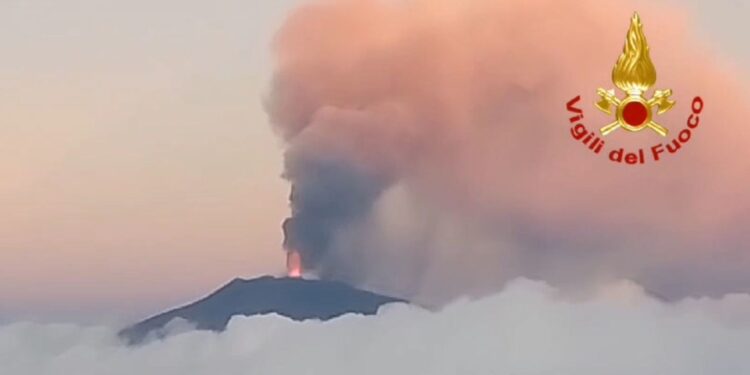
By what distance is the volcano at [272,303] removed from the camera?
274 cm

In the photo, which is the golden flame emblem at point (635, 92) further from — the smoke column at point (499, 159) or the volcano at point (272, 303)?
the volcano at point (272, 303)

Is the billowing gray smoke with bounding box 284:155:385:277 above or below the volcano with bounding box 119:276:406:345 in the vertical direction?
above

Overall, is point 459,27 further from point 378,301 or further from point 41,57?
point 41,57

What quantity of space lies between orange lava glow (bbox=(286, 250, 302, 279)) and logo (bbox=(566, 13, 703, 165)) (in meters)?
0.61

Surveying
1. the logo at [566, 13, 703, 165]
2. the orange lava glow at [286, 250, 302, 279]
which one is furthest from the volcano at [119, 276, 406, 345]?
the logo at [566, 13, 703, 165]

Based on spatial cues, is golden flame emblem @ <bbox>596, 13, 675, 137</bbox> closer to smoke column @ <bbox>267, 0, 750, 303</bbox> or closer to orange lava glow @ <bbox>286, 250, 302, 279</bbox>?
smoke column @ <bbox>267, 0, 750, 303</bbox>

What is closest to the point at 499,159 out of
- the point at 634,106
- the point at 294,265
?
the point at 634,106

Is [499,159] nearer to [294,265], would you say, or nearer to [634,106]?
[634,106]

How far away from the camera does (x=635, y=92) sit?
8.97 feet

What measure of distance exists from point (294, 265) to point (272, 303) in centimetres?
9

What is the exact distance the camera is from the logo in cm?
273

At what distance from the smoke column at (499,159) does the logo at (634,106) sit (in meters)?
0.02

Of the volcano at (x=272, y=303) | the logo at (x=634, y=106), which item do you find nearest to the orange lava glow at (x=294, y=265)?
the volcano at (x=272, y=303)

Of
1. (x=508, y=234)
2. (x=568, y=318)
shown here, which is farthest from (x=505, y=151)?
(x=568, y=318)
